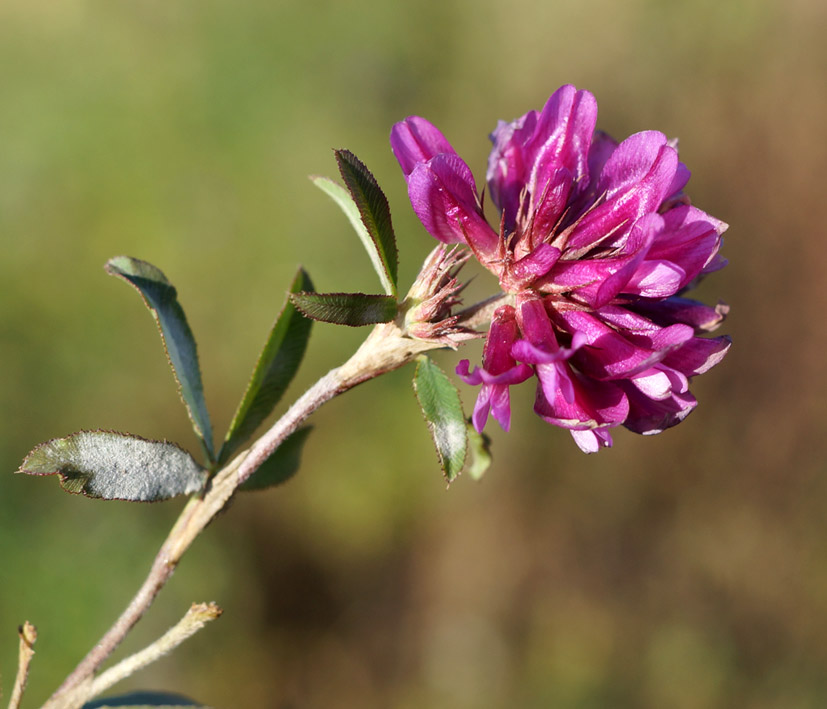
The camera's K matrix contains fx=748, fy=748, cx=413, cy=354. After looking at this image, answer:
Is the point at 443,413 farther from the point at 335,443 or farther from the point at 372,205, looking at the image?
the point at 335,443

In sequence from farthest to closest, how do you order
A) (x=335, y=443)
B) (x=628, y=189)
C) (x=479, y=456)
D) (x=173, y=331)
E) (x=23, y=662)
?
(x=335, y=443)
(x=479, y=456)
(x=173, y=331)
(x=628, y=189)
(x=23, y=662)

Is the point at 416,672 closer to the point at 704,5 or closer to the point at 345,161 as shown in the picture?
the point at 345,161

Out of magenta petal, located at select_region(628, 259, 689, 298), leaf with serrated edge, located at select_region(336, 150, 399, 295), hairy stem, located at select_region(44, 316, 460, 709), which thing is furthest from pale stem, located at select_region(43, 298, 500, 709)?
magenta petal, located at select_region(628, 259, 689, 298)

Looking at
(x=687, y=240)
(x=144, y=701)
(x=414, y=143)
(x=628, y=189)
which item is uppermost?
(x=414, y=143)

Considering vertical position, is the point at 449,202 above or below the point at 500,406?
above

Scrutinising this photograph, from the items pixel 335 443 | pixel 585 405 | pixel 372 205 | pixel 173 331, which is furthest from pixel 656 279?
pixel 335 443

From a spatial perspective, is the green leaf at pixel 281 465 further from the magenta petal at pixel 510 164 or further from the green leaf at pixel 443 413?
the magenta petal at pixel 510 164

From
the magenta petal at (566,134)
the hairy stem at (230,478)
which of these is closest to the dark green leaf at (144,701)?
the hairy stem at (230,478)
